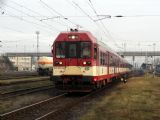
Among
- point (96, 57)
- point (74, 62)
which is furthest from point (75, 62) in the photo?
point (96, 57)

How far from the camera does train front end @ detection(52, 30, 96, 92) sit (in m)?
21.7

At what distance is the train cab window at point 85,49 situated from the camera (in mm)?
21953

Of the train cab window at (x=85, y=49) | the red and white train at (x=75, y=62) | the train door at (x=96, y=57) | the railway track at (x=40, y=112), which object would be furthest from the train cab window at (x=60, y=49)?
the railway track at (x=40, y=112)

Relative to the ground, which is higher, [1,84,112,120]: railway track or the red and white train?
the red and white train

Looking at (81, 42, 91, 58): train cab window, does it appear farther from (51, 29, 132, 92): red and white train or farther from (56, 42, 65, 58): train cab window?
(56, 42, 65, 58): train cab window

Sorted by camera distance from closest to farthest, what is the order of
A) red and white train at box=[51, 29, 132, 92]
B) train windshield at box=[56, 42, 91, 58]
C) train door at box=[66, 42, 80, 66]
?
red and white train at box=[51, 29, 132, 92]
train door at box=[66, 42, 80, 66]
train windshield at box=[56, 42, 91, 58]

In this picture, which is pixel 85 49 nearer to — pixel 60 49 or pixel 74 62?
pixel 74 62

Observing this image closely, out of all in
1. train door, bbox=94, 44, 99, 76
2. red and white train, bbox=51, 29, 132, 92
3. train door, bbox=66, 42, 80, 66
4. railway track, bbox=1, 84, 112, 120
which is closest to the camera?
railway track, bbox=1, 84, 112, 120

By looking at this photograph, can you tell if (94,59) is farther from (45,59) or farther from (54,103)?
(45,59)

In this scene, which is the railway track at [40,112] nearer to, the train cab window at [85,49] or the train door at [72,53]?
the train door at [72,53]

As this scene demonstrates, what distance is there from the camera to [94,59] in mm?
22219

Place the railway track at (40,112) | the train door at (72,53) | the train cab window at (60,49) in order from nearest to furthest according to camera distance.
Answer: the railway track at (40,112) < the train door at (72,53) < the train cab window at (60,49)

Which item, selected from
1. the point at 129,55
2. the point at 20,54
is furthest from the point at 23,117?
the point at 20,54

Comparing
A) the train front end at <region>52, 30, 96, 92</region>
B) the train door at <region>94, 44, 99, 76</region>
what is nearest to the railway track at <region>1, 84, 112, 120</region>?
the train front end at <region>52, 30, 96, 92</region>
